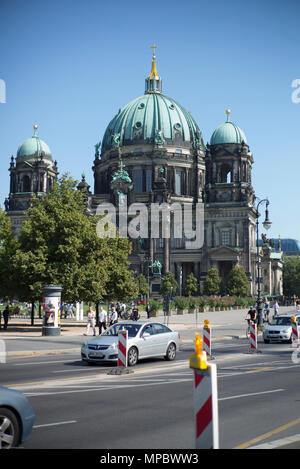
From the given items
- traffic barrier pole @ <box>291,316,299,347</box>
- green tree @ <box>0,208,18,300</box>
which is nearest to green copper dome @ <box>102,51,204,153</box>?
green tree @ <box>0,208,18,300</box>

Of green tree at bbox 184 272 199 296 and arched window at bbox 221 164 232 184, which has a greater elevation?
arched window at bbox 221 164 232 184

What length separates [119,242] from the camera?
50781 millimetres

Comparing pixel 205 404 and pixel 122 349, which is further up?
pixel 205 404

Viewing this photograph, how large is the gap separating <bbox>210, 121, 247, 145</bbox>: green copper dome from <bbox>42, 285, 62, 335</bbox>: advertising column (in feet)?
260

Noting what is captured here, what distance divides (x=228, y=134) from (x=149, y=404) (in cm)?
9945

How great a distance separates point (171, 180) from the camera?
115875 mm

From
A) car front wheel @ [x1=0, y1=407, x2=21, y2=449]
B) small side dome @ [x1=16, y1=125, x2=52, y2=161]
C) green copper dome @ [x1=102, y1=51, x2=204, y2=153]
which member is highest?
green copper dome @ [x1=102, y1=51, x2=204, y2=153]

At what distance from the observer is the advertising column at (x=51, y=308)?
3266 centimetres

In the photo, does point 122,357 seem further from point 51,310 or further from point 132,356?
point 51,310

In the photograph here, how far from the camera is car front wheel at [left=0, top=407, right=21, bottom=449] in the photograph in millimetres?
7492

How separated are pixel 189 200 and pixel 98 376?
9918 cm

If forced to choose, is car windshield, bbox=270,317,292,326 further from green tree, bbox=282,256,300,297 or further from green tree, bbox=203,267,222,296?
green tree, bbox=282,256,300,297

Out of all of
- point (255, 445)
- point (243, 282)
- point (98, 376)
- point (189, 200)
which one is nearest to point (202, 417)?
point (255, 445)

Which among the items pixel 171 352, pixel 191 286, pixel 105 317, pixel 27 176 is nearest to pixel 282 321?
pixel 105 317
